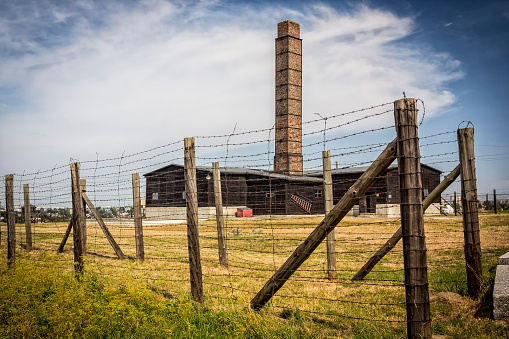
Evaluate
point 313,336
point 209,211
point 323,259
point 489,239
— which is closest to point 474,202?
point 313,336

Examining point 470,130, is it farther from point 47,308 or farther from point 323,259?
point 47,308

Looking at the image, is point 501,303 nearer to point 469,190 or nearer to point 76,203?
point 469,190

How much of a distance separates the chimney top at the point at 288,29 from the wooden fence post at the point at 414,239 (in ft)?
129

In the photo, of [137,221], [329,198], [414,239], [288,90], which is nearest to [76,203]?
[137,221]

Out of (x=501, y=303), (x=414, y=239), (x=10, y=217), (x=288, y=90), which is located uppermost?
(x=288, y=90)

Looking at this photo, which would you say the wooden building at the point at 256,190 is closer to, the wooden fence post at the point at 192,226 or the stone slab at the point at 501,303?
the wooden fence post at the point at 192,226

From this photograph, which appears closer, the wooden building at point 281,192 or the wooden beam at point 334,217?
the wooden beam at point 334,217

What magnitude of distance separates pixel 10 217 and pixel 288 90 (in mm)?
32020

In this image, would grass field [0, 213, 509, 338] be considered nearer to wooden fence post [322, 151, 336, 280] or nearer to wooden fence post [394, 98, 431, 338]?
wooden fence post [322, 151, 336, 280]

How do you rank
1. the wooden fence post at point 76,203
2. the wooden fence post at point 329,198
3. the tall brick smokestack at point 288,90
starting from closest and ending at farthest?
the wooden fence post at point 329,198 < the wooden fence post at point 76,203 < the tall brick smokestack at point 288,90

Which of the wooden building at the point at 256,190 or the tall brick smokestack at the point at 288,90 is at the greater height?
the tall brick smokestack at the point at 288,90

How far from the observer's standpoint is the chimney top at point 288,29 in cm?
4147

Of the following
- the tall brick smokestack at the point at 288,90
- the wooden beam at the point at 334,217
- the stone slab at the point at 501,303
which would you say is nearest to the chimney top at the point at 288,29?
the tall brick smokestack at the point at 288,90

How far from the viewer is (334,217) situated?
4.98 m
